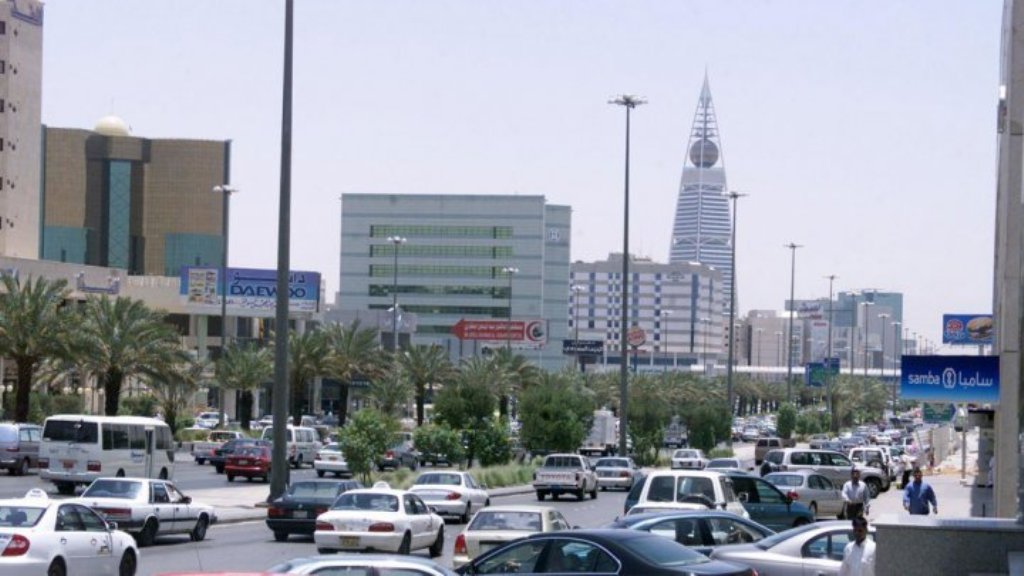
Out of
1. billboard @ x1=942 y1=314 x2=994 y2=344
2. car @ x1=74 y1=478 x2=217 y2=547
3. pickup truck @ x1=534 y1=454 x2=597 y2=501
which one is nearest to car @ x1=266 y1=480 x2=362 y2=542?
car @ x1=74 y1=478 x2=217 y2=547

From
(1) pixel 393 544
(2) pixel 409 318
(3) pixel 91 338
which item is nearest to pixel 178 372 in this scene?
(3) pixel 91 338

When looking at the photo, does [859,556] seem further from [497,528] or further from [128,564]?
[128,564]

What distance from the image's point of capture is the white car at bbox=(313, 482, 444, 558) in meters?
27.7

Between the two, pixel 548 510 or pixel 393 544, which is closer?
pixel 548 510

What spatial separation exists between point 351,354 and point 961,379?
57448 millimetres

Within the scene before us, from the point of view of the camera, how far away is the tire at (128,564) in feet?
76.9

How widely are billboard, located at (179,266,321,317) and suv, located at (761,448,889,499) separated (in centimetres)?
5816

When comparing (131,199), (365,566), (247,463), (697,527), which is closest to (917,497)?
(697,527)

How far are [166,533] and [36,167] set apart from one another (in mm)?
83827

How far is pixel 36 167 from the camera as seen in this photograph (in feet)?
363

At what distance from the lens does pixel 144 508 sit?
30781 mm

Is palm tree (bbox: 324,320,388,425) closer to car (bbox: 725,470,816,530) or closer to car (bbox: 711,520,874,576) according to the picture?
car (bbox: 725,470,816,530)

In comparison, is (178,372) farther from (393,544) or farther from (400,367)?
(393,544)

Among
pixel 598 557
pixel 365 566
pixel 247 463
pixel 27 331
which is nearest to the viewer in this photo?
pixel 365 566
